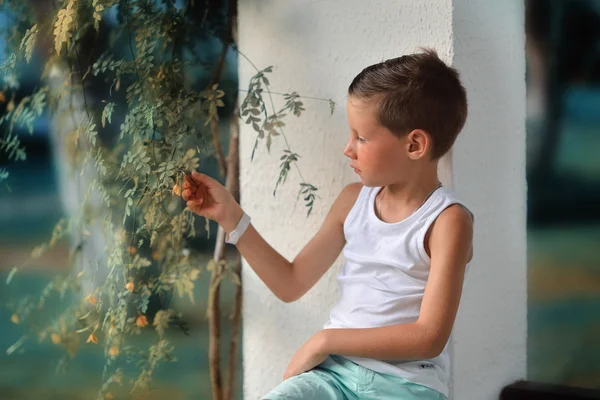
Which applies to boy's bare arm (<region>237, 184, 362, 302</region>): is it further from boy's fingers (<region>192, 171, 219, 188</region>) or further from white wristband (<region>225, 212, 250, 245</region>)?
boy's fingers (<region>192, 171, 219, 188</region>)

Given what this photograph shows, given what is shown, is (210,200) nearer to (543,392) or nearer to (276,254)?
(276,254)

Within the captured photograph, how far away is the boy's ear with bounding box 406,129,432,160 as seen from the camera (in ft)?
4.75

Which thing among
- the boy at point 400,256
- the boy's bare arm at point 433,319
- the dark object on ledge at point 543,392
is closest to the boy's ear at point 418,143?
the boy at point 400,256

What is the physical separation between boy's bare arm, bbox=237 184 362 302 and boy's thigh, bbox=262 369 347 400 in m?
0.29

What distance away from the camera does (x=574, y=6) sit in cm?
237

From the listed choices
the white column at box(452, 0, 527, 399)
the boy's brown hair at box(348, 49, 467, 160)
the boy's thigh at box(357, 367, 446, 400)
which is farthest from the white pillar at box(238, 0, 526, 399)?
the boy's thigh at box(357, 367, 446, 400)

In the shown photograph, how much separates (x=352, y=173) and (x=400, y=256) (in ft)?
1.15

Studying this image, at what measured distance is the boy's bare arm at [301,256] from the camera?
169 centimetres

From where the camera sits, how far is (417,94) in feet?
4.69

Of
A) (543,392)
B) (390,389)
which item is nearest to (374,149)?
(390,389)

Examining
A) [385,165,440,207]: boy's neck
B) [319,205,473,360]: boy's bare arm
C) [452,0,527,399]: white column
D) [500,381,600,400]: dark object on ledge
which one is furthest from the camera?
[500,381,600,400]: dark object on ledge

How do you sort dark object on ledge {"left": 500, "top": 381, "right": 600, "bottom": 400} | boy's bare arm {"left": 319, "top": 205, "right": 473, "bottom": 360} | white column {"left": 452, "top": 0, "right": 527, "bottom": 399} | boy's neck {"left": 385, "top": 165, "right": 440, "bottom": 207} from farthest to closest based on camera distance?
dark object on ledge {"left": 500, "top": 381, "right": 600, "bottom": 400}
white column {"left": 452, "top": 0, "right": 527, "bottom": 399}
boy's neck {"left": 385, "top": 165, "right": 440, "bottom": 207}
boy's bare arm {"left": 319, "top": 205, "right": 473, "bottom": 360}

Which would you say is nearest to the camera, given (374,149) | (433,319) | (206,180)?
(433,319)

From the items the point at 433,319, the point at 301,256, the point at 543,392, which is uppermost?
the point at 301,256
